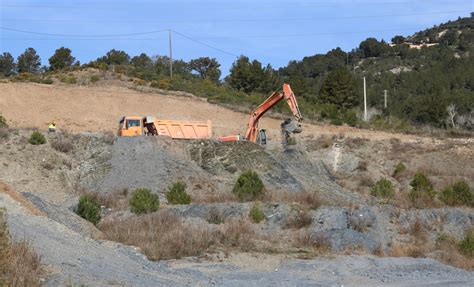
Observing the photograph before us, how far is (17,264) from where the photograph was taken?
9.47 m

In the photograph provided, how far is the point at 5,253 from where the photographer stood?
941 cm

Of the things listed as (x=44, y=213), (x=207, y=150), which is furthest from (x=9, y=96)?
(x=44, y=213)

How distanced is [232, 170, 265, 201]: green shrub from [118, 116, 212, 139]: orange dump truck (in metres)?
12.2

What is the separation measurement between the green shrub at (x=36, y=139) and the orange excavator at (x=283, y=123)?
10088mm

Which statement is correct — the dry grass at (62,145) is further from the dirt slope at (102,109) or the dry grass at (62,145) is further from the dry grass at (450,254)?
the dry grass at (450,254)

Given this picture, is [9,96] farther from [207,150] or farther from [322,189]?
[322,189]

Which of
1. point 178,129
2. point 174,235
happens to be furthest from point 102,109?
point 174,235

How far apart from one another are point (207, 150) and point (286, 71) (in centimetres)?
8880

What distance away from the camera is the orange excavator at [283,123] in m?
35.7

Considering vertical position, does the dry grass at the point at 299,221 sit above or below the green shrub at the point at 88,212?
below

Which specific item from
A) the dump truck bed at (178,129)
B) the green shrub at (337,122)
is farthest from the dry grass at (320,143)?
the dump truck bed at (178,129)

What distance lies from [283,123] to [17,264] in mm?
28117

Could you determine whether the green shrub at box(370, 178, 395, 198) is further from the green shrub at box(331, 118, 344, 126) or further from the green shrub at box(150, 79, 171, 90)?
the green shrub at box(150, 79, 171, 90)

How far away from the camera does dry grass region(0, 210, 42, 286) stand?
28.9 feet
